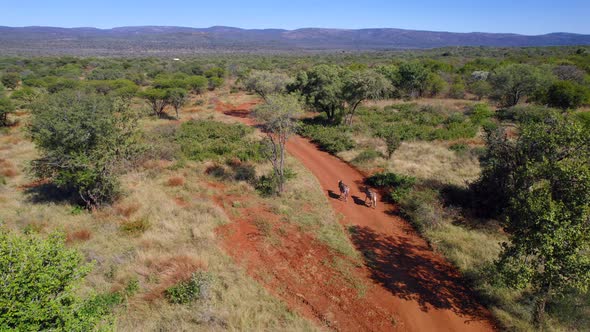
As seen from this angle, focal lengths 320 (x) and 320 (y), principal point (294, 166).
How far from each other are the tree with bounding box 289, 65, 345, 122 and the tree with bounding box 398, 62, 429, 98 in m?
15.2

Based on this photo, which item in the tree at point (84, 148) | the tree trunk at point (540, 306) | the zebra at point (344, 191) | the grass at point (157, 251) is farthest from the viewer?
the zebra at point (344, 191)

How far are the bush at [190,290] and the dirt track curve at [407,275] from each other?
17.2ft

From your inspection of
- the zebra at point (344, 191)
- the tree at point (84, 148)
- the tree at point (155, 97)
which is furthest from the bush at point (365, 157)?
the tree at point (155, 97)

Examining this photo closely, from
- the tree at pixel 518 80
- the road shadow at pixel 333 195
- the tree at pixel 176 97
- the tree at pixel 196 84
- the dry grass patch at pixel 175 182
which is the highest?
the tree at pixel 518 80

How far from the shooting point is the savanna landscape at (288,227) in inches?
317

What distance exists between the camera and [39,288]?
5824 millimetres

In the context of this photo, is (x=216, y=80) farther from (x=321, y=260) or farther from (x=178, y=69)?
(x=321, y=260)

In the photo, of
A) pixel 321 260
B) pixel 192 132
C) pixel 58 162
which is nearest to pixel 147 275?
pixel 321 260

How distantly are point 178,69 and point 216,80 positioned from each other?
19381mm

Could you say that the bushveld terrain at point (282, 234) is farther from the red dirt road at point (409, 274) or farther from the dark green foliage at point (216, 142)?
the dark green foliage at point (216, 142)

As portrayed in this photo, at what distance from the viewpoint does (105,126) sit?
15617mm

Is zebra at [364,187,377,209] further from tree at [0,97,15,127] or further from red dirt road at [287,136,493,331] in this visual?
tree at [0,97,15,127]

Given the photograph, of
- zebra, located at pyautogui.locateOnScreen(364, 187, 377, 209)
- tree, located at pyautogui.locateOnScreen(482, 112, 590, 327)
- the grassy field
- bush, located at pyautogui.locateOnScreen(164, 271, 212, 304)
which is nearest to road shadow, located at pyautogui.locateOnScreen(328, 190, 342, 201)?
zebra, located at pyautogui.locateOnScreen(364, 187, 377, 209)

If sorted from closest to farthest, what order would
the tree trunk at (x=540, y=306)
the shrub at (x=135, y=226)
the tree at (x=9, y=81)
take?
the tree trunk at (x=540, y=306), the shrub at (x=135, y=226), the tree at (x=9, y=81)
